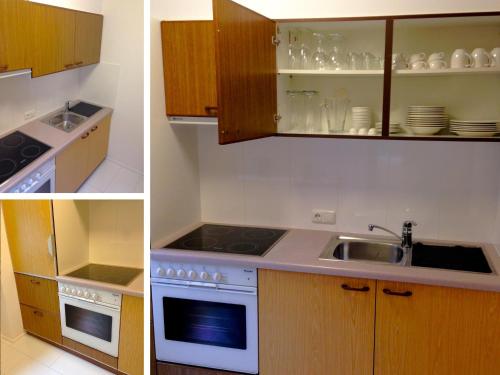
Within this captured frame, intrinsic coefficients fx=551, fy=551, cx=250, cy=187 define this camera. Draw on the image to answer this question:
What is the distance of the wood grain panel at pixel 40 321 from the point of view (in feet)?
5.06

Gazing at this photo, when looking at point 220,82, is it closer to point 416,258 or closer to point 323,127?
point 323,127

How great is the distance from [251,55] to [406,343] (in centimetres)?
134

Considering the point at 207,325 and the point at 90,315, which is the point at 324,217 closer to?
the point at 207,325

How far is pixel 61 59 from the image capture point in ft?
4.82

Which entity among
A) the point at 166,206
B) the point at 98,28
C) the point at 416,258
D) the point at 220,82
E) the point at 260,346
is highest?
the point at 98,28

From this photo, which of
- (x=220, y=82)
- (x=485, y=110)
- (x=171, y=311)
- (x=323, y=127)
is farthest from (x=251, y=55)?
(x=171, y=311)

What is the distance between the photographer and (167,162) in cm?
264

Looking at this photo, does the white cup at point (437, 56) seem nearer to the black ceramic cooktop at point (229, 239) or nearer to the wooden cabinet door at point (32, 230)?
the black ceramic cooktop at point (229, 239)

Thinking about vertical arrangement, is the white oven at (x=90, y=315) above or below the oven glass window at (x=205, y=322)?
above

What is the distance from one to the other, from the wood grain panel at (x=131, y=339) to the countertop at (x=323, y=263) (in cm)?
84

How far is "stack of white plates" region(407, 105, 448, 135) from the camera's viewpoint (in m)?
2.40

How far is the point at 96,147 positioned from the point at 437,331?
1.51m

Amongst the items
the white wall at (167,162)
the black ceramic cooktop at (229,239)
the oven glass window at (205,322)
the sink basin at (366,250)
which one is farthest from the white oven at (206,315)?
the sink basin at (366,250)

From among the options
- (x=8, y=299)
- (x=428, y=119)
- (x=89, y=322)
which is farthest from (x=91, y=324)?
(x=428, y=119)
